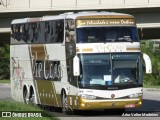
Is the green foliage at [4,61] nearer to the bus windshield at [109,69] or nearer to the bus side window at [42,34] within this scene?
the bus side window at [42,34]

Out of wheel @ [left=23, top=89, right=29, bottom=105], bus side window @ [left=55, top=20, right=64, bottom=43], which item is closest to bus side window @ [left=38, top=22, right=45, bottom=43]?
bus side window @ [left=55, top=20, right=64, bottom=43]

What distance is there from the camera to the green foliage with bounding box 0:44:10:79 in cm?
6047

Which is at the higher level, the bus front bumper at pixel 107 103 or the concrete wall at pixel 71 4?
the concrete wall at pixel 71 4

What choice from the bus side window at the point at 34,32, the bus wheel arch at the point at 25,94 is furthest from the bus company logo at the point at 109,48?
the bus wheel arch at the point at 25,94

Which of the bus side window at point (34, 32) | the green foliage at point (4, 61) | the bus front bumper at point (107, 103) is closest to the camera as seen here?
the bus front bumper at point (107, 103)

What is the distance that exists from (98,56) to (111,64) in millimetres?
520

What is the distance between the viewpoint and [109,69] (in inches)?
861

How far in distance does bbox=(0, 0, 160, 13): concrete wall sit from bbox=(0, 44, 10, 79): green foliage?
819 inches

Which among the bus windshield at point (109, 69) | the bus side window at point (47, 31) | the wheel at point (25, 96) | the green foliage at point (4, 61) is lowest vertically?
the green foliage at point (4, 61)

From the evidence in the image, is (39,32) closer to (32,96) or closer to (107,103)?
(32,96)

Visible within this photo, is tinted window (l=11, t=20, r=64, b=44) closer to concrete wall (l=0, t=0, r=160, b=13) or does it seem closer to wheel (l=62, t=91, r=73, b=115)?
wheel (l=62, t=91, r=73, b=115)

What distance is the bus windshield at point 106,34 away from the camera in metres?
22.1

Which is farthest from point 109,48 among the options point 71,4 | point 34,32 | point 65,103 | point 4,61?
point 4,61

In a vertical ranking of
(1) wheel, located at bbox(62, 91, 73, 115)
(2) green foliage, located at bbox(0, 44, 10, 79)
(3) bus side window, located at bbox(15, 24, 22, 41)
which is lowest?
(2) green foliage, located at bbox(0, 44, 10, 79)
